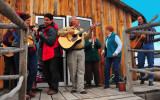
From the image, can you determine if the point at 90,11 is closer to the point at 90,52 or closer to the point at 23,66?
the point at 90,52

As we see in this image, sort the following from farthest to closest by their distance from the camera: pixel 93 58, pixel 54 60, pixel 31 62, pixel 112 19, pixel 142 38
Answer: pixel 112 19, pixel 93 58, pixel 142 38, pixel 54 60, pixel 31 62

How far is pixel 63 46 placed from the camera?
2.97 metres

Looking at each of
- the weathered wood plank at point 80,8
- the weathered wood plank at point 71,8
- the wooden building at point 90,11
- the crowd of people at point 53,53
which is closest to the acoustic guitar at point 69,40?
the crowd of people at point 53,53

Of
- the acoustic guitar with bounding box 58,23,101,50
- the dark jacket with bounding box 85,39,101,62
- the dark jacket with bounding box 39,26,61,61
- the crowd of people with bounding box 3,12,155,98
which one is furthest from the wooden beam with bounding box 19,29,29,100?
the dark jacket with bounding box 85,39,101,62

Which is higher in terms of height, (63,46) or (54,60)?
(63,46)

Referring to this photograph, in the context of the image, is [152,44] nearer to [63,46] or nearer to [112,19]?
[112,19]

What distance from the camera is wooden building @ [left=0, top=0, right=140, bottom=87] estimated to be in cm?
429

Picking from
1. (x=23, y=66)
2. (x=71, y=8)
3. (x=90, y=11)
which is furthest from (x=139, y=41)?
(x=23, y=66)

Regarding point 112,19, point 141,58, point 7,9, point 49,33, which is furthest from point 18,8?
point 141,58

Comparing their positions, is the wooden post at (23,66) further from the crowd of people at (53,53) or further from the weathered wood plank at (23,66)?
the crowd of people at (53,53)

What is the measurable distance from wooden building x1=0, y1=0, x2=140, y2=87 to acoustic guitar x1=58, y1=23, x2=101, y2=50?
4.79 feet

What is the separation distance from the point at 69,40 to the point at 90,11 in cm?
238

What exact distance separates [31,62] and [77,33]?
4.26 feet

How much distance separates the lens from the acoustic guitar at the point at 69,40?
2.99 meters
